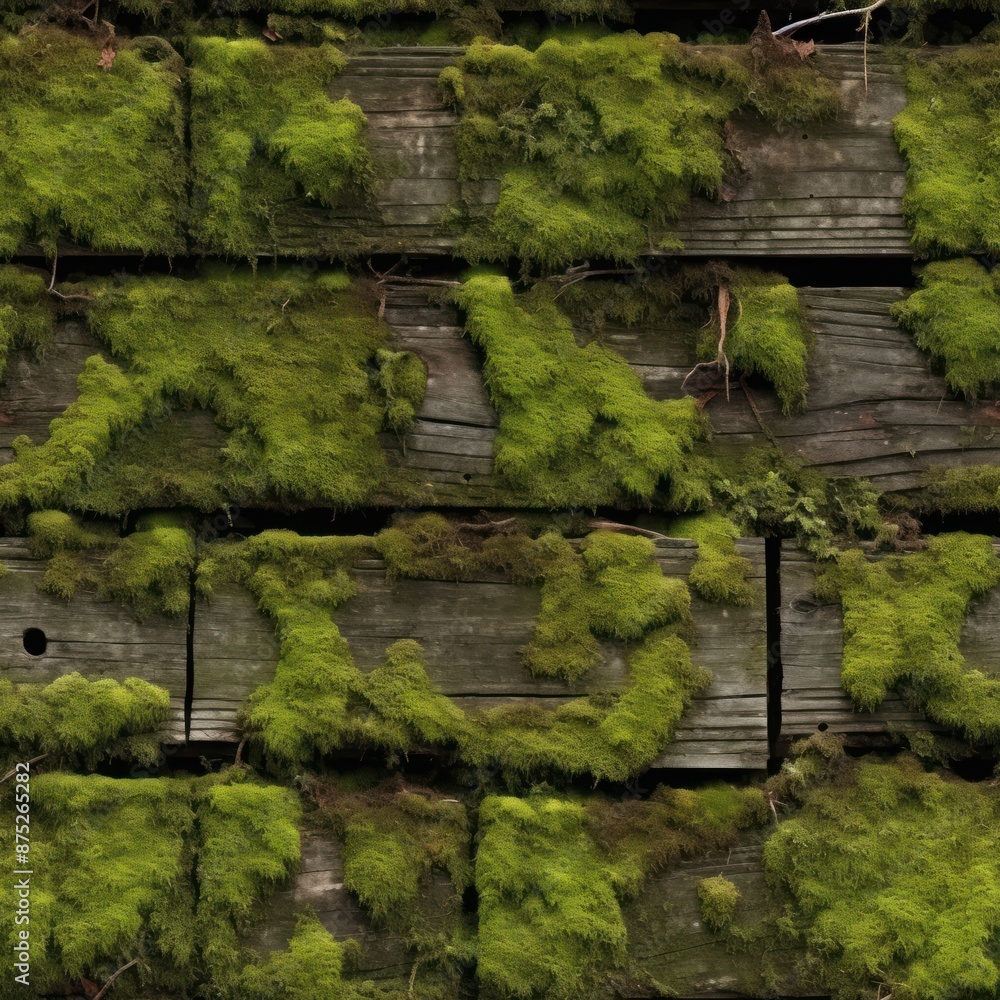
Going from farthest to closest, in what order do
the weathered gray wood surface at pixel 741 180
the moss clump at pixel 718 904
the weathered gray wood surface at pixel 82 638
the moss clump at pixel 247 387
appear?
the weathered gray wood surface at pixel 741 180, the moss clump at pixel 247 387, the weathered gray wood surface at pixel 82 638, the moss clump at pixel 718 904

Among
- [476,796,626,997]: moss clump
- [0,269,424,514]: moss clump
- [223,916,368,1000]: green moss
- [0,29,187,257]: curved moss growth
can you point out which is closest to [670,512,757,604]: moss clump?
[476,796,626,997]: moss clump

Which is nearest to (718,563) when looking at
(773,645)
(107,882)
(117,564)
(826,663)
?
(773,645)

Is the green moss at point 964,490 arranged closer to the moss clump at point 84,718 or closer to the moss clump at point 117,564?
the moss clump at point 117,564

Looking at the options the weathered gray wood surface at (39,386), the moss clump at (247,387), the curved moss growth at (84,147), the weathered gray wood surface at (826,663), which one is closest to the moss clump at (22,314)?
the weathered gray wood surface at (39,386)

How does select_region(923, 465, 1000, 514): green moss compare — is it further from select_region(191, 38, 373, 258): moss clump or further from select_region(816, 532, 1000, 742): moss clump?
select_region(191, 38, 373, 258): moss clump

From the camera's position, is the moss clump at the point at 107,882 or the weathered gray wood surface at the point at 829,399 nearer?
the moss clump at the point at 107,882

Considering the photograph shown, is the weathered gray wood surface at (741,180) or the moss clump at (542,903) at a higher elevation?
the weathered gray wood surface at (741,180)

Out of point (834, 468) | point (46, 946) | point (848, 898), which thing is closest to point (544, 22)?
point (834, 468)
